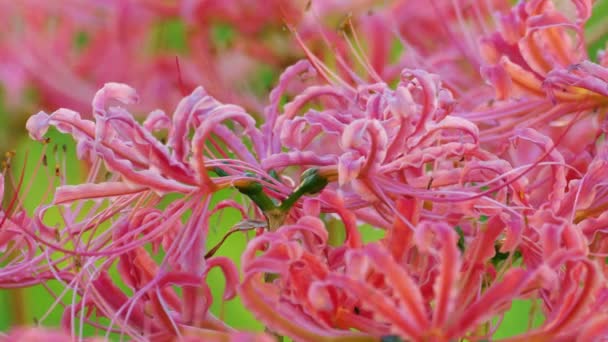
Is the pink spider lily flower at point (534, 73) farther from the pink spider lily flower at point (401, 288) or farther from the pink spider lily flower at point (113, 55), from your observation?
the pink spider lily flower at point (113, 55)

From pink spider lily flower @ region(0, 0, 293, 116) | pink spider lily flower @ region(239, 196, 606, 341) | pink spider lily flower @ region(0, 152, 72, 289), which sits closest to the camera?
pink spider lily flower @ region(239, 196, 606, 341)

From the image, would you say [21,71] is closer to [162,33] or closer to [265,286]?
[162,33]

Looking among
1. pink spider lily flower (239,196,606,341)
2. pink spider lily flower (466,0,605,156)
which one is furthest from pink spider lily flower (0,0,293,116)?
pink spider lily flower (239,196,606,341)

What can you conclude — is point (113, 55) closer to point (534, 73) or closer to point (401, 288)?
point (534, 73)

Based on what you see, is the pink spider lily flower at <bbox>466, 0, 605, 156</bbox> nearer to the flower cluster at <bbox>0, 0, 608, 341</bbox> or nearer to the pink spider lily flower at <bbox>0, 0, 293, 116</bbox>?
the flower cluster at <bbox>0, 0, 608, 341</bbox>

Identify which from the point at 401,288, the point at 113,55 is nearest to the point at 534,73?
the point at 401,288

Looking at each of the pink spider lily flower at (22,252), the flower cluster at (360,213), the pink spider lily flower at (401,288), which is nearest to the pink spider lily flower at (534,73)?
the flower cluster at (360,213)

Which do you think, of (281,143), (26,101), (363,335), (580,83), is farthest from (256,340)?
(26,101)
